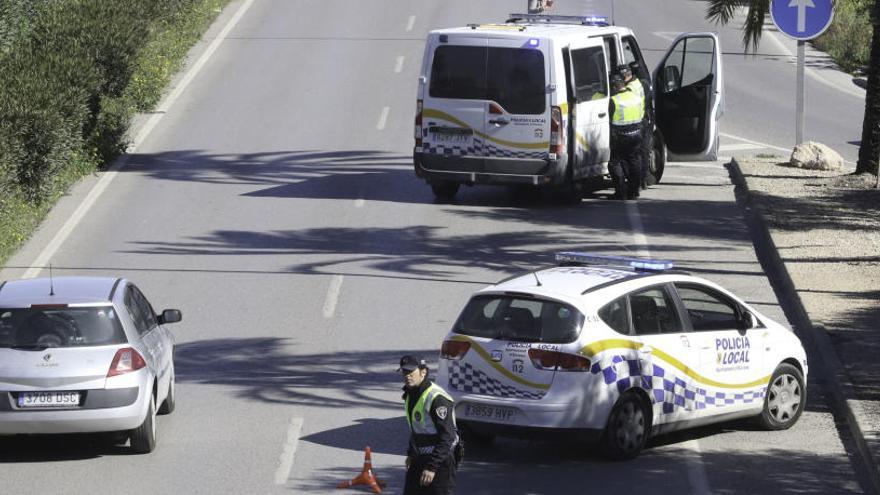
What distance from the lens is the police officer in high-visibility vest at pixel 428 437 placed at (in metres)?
9.82

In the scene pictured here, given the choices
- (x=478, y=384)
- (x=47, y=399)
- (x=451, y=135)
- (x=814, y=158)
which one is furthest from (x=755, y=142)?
(x=47, y=399)

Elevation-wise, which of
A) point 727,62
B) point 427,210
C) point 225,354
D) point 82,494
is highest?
point 82,494

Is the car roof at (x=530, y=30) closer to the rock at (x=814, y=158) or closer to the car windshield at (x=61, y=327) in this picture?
the rock at (x=814, y=158)

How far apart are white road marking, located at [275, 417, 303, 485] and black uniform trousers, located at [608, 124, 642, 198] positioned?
1135 centimetres

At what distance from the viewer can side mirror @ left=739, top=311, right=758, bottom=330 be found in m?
13.9

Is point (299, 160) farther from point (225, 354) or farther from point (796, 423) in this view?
point (796, 423)

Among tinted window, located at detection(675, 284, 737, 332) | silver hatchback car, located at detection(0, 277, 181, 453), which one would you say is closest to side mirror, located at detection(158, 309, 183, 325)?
silver hatchback car, located at detection(0, 277, 181, 453)

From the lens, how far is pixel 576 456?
13133 millimetres

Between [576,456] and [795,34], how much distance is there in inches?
535

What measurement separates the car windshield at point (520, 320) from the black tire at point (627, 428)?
73 cm

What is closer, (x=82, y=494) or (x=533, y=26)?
(x=82, y=494)

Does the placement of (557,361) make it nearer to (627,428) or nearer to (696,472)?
(627,428)

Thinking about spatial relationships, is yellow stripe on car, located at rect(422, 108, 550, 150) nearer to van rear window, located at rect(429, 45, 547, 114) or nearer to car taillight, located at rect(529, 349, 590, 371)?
van rear window, located at rect(429, 45, 547, 114)

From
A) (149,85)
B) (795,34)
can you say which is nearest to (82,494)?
(795,34)
